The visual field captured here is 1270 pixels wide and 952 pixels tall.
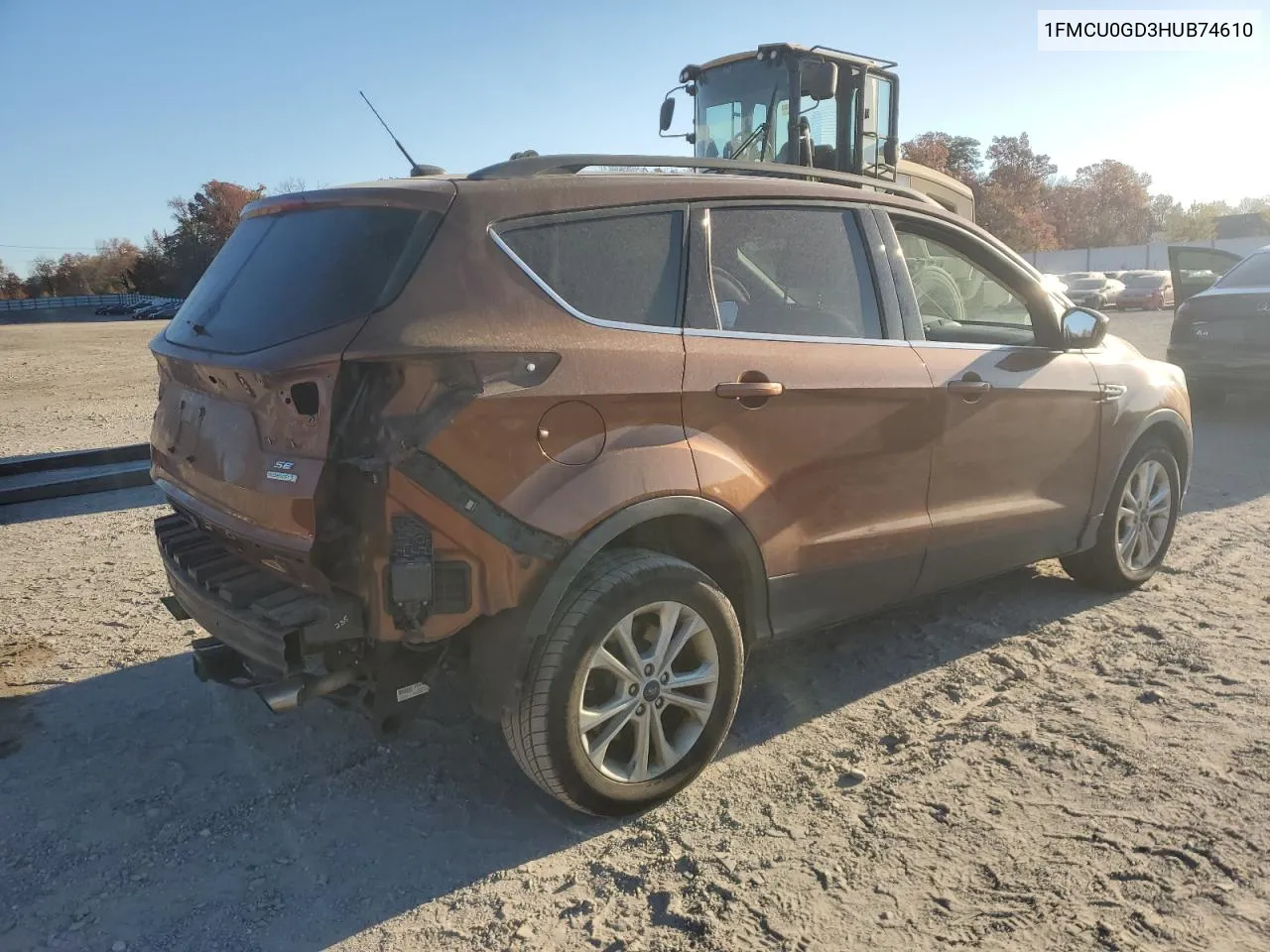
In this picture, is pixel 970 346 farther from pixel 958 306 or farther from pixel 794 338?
pixel 958 306

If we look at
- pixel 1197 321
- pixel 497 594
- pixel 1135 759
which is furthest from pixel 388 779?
pixel 1197 321

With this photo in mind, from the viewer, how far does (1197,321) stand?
9688mm

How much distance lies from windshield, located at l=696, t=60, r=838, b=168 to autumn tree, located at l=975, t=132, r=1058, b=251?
58113 millimetres

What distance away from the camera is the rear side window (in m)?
2.88

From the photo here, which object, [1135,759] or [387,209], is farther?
[1135,759]

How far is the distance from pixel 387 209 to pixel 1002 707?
2.84 metres

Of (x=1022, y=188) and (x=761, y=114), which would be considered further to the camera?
(x=1022, y=188)

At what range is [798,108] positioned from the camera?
372 inches

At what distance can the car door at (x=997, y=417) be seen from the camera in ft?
12.6

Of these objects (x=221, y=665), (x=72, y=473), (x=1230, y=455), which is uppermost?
(x=221, y=665)

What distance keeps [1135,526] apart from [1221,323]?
593 centimetres

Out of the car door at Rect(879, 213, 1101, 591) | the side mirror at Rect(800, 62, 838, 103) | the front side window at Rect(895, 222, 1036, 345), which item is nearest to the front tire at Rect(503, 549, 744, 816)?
the car door at Rect(879, 213, 1101, 591)

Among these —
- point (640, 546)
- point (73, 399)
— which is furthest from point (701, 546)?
point (73, 399)

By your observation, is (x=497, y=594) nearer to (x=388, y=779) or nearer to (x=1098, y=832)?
(x=388, y=779)
